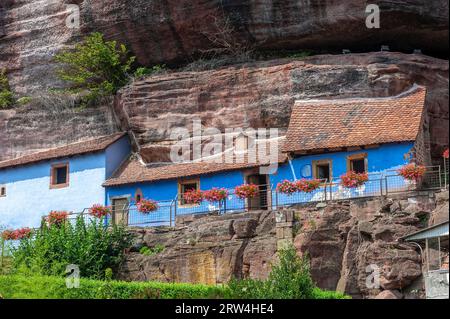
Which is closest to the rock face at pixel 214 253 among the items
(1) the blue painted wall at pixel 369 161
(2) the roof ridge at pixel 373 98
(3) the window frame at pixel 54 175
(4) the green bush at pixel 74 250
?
(4) the green bush at pixel 74 250

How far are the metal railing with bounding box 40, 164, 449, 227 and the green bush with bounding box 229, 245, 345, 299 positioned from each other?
5304mm

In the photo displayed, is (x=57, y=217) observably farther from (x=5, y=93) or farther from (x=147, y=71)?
(x=5, y=93)

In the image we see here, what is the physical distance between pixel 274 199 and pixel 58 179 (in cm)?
1104

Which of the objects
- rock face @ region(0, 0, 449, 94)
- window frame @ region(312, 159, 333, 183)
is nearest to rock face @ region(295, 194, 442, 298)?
window frame @ region(312, 159, 333, 183)

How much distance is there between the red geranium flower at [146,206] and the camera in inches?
1453

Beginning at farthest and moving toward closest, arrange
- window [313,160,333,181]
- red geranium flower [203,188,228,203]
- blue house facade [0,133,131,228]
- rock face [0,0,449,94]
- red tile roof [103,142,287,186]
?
→ blue house facade [0,133,131,228] → rock face [0,0,449,94] → red tile roof [103,142,287,186] → window [313,160,333,181] → red geranium flower [203,188,228,203]

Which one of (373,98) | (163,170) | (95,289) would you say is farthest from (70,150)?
(373,98)

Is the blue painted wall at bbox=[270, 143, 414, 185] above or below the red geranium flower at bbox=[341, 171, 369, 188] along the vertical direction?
above

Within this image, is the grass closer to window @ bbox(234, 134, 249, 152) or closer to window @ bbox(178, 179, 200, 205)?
window @ bbox(178, 179, 200, 205)

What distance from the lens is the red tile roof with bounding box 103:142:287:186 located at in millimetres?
37656

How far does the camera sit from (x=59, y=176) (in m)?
42.0

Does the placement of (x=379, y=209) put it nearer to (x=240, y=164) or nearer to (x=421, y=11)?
(x=240, y=164)

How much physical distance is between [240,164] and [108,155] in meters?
6.69

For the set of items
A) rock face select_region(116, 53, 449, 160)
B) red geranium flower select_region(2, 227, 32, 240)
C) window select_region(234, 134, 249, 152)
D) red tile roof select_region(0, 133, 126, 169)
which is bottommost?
red geranium flower select_region(2, 227, 32, 240)
